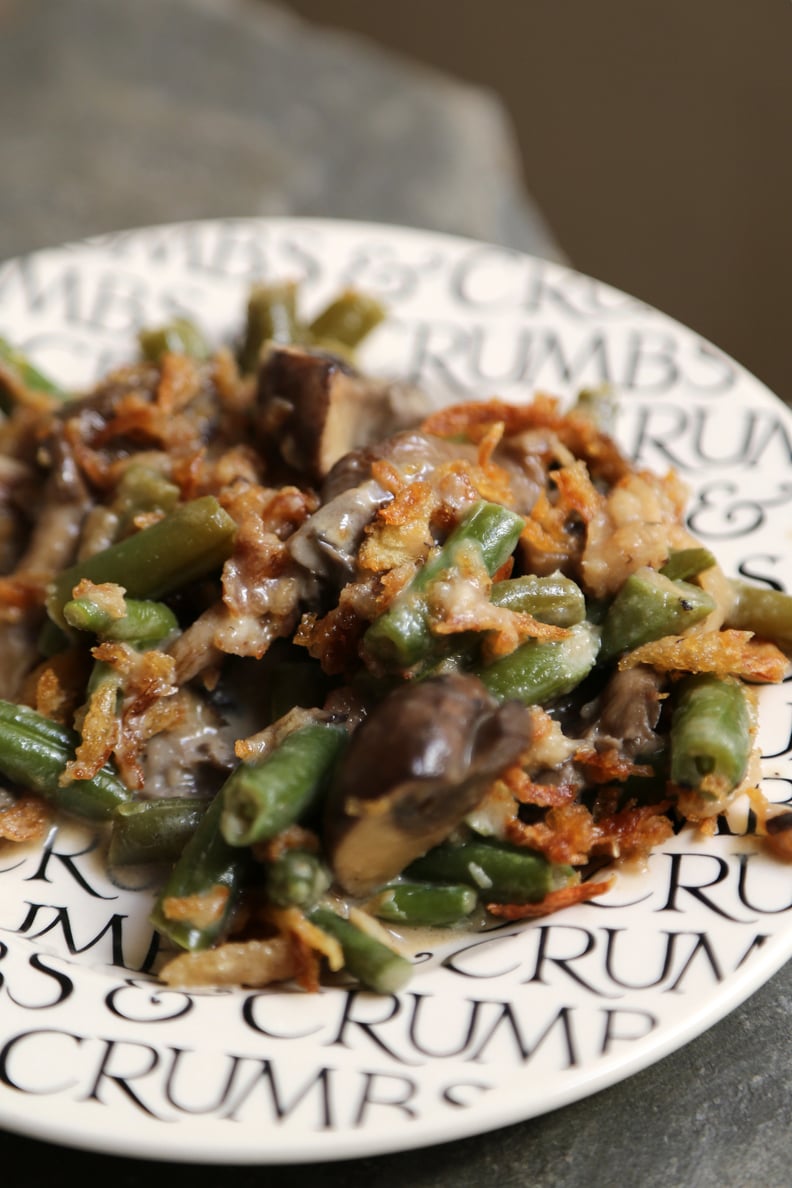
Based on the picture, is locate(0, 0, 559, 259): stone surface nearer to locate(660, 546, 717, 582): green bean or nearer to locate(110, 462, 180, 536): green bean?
locate(110, 462, 180, 536): green bean

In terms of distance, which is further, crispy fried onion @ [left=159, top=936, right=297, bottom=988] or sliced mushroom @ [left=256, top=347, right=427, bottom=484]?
sliced mushroom @ [left=256, top=347, right=427, bottom=484]

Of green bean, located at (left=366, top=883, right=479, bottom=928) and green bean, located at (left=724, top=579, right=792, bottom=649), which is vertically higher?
green bean, located at (left=724, top=579, right=792, bottom=649)

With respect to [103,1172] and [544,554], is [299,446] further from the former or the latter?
[103,1172]

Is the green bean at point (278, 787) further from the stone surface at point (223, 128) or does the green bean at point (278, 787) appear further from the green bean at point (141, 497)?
the stone surface at point (223, 128)

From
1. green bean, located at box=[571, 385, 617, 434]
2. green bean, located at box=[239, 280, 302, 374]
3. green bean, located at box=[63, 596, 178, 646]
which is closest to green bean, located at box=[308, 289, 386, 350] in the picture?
green bean, located at box=[239, 280, 302, 374]

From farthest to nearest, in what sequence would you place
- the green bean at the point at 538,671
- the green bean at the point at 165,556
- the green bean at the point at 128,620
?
the green bean at the point at 165,556 → the green bean at the point at 128,620 → the green bean at the point at 538,671

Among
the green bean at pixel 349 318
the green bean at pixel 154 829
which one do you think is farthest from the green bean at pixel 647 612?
the green bean at pixel 349 318
